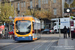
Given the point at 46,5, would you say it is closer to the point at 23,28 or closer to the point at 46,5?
the point at 46,5

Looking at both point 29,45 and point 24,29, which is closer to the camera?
point 29,45

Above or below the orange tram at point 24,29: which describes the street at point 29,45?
below

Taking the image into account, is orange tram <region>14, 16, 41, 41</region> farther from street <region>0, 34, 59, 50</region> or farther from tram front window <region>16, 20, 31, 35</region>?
street <region>0, 34, 59, 50</region>

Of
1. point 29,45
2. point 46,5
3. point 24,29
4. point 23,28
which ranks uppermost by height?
point 46,5

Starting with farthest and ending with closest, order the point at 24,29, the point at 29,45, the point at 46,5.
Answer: the point at 46,5 < the point at 24,29 < the point at 29,45

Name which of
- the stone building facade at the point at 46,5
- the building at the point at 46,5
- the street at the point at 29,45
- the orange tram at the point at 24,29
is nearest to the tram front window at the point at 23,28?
the orange tram at the point at 24,29

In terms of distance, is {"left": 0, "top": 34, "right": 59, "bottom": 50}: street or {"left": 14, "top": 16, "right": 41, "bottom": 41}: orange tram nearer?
{"left": 0, "top": 34, "right": 59, "bottom": 50}: street

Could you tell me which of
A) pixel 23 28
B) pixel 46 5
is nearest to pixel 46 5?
pixel 46 5

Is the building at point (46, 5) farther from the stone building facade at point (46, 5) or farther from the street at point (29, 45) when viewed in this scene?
the street at point (29, 45)

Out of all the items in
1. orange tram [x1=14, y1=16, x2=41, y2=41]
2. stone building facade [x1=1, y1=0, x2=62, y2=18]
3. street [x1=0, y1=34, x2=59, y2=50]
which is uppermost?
stone building facade [x1=1, y1=0, x2=62, y2=18]

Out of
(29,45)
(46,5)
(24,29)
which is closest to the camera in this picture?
(29,45)

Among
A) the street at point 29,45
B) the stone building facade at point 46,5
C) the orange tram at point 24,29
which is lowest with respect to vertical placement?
the street at point 29,45

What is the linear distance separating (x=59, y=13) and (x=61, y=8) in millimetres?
1435

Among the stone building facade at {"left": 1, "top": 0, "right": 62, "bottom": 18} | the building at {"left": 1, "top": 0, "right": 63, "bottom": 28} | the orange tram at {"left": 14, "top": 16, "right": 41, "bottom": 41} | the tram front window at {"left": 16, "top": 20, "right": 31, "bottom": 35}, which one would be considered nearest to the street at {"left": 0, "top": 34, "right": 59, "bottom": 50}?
the orange tram at {"left": 14, "top": 16, "right": 41, "bottom": 41}
